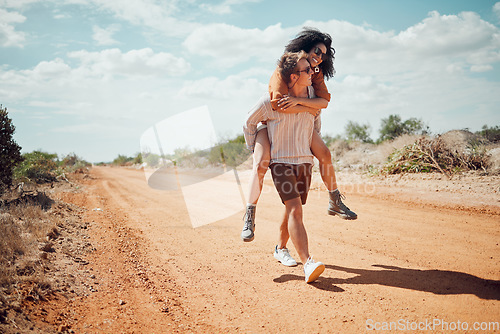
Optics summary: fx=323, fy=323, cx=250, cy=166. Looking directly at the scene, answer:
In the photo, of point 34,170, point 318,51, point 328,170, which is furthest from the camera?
point 34,170

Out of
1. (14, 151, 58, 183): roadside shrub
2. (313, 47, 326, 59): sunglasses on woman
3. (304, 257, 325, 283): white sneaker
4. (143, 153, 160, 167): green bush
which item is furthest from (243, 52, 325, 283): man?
(143, 153, 160, 167): green bush

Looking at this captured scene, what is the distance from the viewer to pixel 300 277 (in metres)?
3.49

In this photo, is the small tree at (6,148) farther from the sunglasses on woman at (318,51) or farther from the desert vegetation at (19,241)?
the sunglasses on woman at (318,51)

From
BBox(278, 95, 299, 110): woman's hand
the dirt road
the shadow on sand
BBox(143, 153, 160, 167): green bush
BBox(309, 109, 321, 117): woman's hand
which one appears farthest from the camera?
BBox(143, 153, 160, 167): green bush

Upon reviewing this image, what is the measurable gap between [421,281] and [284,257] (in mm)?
1454

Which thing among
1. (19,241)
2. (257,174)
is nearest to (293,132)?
(257,174)

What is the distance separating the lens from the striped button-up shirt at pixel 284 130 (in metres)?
3.33

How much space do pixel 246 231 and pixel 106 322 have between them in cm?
144

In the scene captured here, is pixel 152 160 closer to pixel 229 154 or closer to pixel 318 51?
pixel 229 154

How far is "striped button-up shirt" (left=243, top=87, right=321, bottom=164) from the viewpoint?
3334mm

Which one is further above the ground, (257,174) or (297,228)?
(257,174)

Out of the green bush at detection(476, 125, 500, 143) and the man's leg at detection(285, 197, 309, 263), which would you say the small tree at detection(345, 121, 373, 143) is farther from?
the man's leg at detection(285, 197, 309, 263)

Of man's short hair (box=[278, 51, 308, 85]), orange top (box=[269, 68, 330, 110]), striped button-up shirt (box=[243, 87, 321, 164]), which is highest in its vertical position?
man's short hair (box=[278, 51, 308, 85])

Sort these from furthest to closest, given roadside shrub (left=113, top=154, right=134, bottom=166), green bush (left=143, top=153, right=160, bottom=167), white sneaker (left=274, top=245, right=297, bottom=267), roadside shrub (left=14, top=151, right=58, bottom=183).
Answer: roadside shrub (left=113, top=154, right=134, bottom=166), green bush (left=143, top=153, right=160, bottom=167), roadside shrub (left=14, top=151, right=58, bottom=183), white sneaker (left=274, top=245, right=297, bottom=267)
